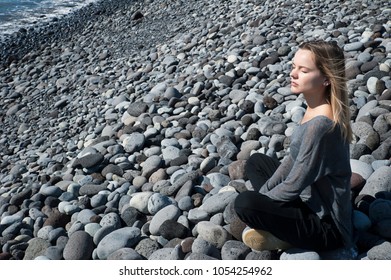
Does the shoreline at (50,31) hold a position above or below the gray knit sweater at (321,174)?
below

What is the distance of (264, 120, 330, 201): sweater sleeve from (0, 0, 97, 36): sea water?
11.9m

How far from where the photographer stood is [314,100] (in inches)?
112

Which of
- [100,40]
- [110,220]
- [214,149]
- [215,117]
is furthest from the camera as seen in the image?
[100,40]

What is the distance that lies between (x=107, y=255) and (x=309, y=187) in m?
1.45

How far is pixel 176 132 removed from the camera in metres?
5.38

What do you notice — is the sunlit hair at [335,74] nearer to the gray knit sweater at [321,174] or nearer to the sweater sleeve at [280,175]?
the gray knit sweater at [321,174]

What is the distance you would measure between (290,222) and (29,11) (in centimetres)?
1412

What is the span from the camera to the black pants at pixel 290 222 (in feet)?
9.43

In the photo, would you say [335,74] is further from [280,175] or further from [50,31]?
[50,31]

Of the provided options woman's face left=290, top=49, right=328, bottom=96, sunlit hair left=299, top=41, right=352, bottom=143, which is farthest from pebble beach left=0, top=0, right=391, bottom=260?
woman's face left=290, top=49, right=328, bottom=96

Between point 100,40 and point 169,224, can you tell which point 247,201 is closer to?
point 169,224

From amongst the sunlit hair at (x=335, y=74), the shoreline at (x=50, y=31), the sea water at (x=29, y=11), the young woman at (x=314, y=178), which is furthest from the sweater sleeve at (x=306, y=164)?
the sea water at (x=29, y=11)

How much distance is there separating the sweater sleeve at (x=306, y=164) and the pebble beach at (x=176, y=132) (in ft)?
1.22

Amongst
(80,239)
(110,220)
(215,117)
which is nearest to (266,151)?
(215,117)
